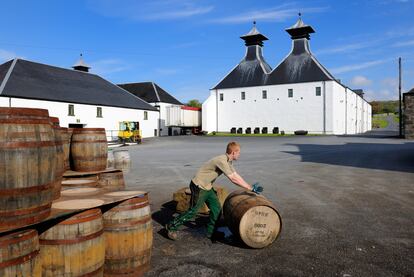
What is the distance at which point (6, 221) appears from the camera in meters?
3.46

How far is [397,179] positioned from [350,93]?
52361 mm

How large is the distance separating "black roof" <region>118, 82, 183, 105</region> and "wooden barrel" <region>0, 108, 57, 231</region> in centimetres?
5491

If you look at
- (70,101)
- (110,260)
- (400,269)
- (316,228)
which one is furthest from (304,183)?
(70,101)

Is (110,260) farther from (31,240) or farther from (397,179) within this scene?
(397,179)

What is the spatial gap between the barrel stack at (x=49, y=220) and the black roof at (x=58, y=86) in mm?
32264

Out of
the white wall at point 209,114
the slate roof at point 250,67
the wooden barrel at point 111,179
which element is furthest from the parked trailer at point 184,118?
the wooden barrel at point 111,179

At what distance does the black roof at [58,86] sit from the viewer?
35.1m

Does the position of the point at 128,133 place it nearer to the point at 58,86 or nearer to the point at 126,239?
the point at 58,86

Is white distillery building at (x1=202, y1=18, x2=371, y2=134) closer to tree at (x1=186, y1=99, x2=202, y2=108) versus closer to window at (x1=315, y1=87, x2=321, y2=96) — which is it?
window at (x1=315, y1=87, x2=321, y2=96)

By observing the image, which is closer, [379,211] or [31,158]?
[31,158]

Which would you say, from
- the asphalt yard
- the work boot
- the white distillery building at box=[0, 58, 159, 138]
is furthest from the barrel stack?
the white distillery building at box=[0, 58, 159, 138]

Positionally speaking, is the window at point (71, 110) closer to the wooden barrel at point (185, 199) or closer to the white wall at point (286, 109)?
the white wall at point (286, 109)

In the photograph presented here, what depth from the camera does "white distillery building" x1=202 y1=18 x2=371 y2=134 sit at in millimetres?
51219

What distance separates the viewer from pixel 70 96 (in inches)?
1561
